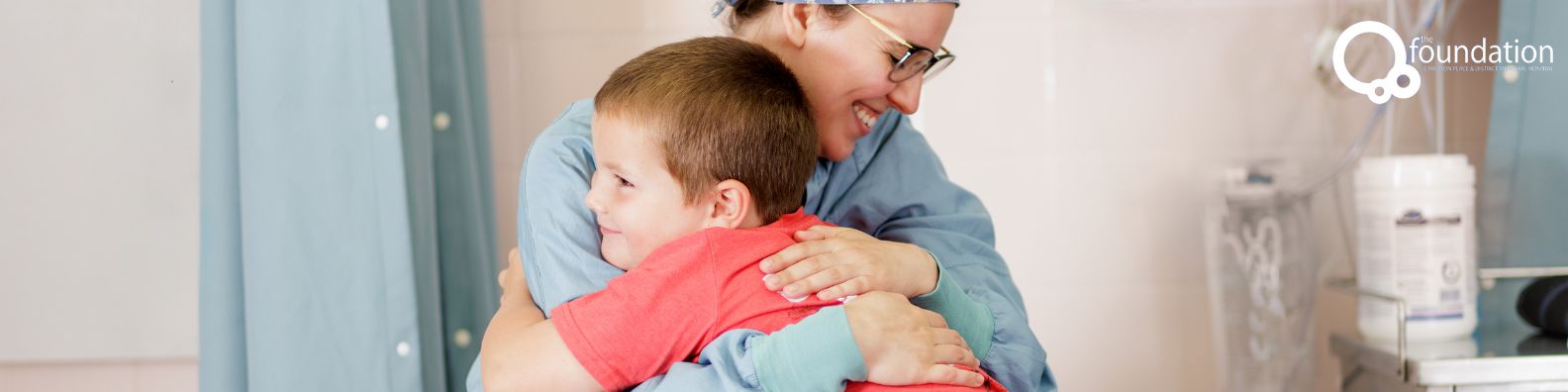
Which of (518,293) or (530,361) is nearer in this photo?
(530,361)

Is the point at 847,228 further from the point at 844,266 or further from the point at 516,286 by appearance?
the point at 516,286

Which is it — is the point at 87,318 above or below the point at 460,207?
below

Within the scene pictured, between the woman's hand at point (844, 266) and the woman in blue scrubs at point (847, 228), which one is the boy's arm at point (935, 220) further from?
the woman's hand at point (844, 266)

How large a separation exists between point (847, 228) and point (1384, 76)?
121 centimetres

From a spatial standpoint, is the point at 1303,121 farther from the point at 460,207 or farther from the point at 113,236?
the point at 113,236

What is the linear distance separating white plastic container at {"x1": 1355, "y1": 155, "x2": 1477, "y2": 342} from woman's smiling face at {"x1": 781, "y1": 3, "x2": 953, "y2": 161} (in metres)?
0.71

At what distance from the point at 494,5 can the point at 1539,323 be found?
1.57 meters

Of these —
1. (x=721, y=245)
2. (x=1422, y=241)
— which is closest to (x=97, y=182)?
(x=721, y=245)

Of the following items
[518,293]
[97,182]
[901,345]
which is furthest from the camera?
[97,182]

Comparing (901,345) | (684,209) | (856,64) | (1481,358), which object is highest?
(856,64)

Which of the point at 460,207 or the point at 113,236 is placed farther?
the point at 113,236

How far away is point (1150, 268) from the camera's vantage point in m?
1.93

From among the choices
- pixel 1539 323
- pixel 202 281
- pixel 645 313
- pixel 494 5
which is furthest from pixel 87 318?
pixel 1539 323

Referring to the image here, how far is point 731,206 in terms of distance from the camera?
949 millimetres
